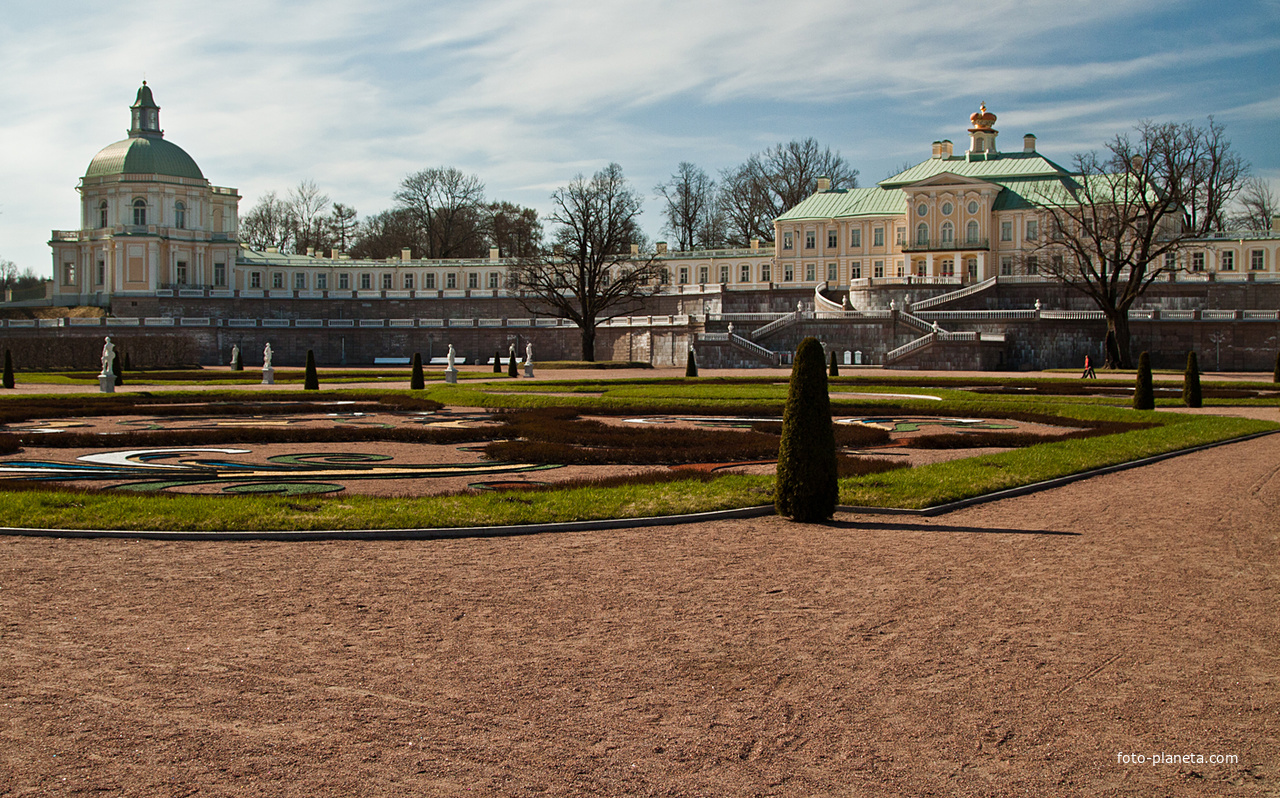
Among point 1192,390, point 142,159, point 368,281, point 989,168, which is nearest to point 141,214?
point 142,159

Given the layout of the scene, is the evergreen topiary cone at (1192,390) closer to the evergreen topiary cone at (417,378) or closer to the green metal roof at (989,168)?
the evergreen topiary cone at (417,378)

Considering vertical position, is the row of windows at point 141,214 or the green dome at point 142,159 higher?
the green dome at point 142,159

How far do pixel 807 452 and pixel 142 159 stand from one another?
310 feet

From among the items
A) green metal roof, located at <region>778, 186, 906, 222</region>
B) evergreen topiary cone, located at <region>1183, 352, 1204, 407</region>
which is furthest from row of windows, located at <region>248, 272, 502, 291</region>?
evergreen topiary cone, located at <region>1183, 352, 1204, 407</region>

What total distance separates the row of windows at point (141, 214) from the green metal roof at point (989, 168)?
5896 centimetres

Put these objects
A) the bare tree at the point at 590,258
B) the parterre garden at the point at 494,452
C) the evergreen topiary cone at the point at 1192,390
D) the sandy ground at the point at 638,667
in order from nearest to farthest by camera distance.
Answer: the sandy ground at the point at 638,667
the parterre garden at the point at 494,452
the evergreen topiary cone at the point at 1192,390
the bare tree at the point at 590,258

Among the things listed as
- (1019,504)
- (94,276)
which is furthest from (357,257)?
(1019,504)

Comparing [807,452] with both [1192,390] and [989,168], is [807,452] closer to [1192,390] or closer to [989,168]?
[1192,390]

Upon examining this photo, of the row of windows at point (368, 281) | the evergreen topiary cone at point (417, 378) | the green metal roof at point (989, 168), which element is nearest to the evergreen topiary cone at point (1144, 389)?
the evergreen topiary cone at point (417, 378)

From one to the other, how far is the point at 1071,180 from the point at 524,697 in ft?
269

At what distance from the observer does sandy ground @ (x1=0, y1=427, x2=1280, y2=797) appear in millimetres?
5086

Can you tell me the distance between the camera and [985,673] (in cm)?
634

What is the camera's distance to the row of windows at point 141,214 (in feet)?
303

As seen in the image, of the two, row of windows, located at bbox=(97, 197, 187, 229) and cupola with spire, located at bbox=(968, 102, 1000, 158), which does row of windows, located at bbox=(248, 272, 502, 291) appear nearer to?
row of windows, located at bbox=(97, 197, 187, 229)
